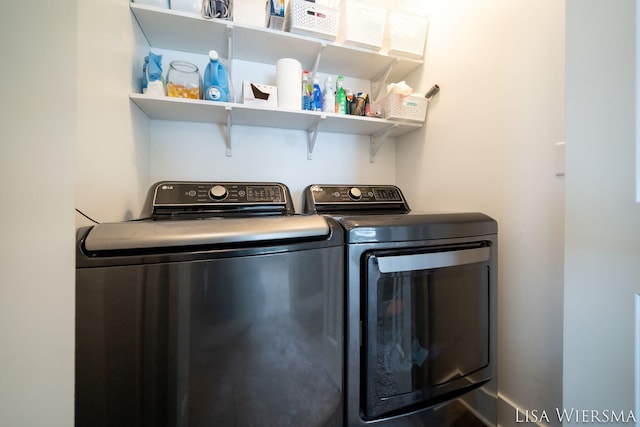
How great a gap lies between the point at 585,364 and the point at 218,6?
173cm

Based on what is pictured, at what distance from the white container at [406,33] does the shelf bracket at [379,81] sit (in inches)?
3.1

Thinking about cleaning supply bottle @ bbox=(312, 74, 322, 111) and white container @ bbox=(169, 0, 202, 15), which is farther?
cleaning supply bottle @ bbox=(312, 74, 322, 111)

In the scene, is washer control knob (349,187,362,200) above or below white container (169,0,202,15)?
below

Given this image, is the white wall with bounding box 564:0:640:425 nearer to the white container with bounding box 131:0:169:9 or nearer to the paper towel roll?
the paper towel roll

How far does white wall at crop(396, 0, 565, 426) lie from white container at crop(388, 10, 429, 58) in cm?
10

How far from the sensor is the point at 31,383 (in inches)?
14.7

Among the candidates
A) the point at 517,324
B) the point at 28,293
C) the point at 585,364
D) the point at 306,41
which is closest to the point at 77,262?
the point at 28,293

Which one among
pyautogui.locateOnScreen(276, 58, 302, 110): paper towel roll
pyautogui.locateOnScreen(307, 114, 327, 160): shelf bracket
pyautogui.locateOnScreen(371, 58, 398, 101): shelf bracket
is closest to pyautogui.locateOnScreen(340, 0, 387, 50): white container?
pyautogui.locateOnScreen(371, 58, 398, 101): shelf bracket

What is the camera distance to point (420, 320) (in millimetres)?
868

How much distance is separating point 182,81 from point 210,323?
113 centimetres

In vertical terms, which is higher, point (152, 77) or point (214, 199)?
point (152, 77)

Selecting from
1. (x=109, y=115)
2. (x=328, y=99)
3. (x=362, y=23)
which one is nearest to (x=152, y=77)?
(x=109, y=115)

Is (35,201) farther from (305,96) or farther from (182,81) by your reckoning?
(305,96)

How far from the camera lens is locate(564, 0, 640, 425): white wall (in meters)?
0.48
